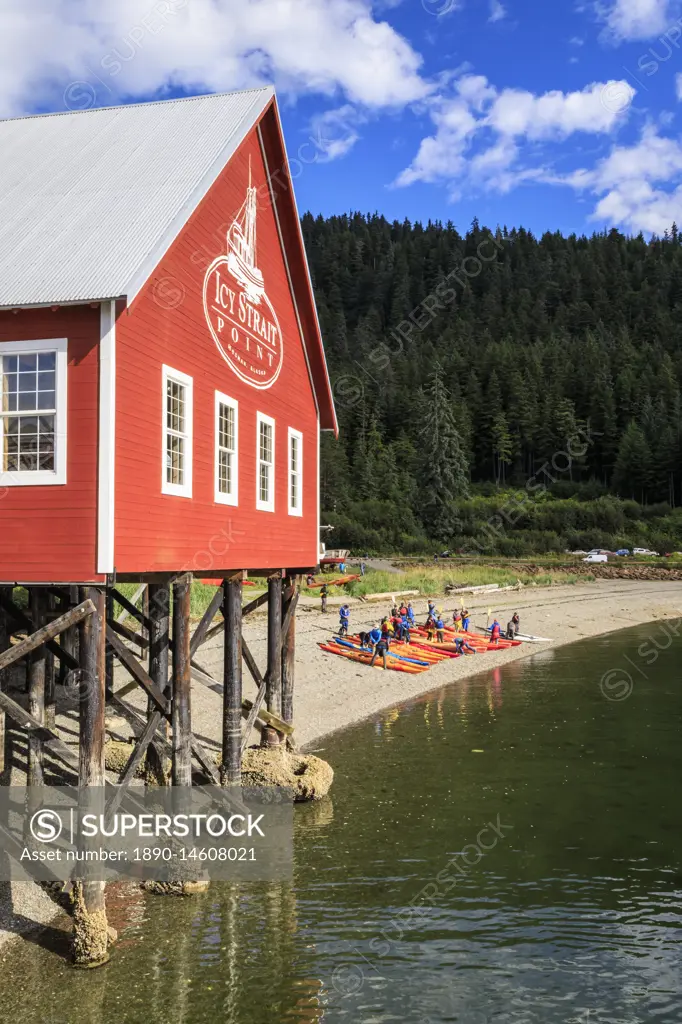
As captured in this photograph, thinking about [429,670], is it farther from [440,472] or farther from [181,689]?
[440,472]

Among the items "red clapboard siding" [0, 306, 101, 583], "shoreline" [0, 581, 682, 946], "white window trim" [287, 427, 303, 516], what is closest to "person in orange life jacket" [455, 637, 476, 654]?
"shoreline" [0, 581, 682, 946]

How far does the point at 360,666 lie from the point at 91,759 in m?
21.2

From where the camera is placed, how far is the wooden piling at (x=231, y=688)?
15867mm

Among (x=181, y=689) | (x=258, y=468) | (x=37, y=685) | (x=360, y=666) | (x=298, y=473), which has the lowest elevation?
(x=360, y=666)

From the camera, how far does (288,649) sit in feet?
66.3

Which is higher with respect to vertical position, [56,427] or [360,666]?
[56,427]

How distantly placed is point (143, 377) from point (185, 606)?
12.5ft

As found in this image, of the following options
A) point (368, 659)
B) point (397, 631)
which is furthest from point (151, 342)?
point (397, 631)

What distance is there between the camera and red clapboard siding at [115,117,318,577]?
37.9 ft

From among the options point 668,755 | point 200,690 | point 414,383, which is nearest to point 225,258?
point 200,690

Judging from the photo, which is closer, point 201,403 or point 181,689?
point 181,689

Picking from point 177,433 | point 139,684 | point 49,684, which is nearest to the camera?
point 177,433

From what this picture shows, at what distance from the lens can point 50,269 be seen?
11.4m

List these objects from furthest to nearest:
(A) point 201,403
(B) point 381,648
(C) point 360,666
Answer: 1. (B) point 381,648
2. (C) point 360,666
3. (A) point 201,403
